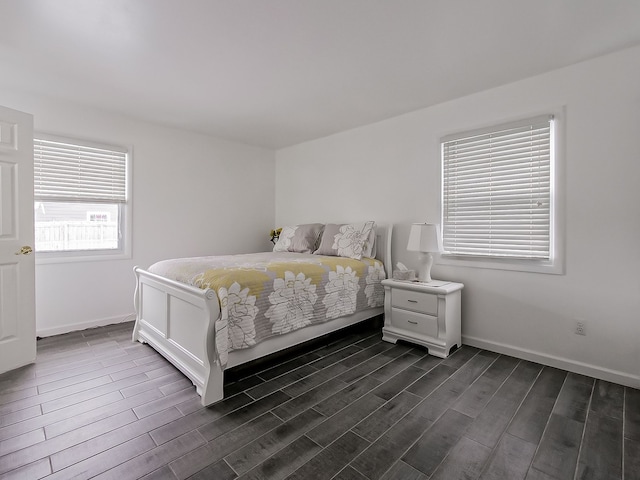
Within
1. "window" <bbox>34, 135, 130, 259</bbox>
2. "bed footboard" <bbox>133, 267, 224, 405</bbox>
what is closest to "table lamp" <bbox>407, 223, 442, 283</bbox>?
"bed footboard" <bbox>133, 267, 224, 405</bbox>

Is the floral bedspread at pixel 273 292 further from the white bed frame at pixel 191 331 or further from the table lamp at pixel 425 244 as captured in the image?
the table lamp at pixel 425 244

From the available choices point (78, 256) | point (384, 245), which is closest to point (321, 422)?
point (384, 245)

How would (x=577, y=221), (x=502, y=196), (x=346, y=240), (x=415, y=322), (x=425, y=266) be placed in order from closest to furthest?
(x=577, y=221), (x=502, y=196), (x=415, y=322), (x=425, y=266), (x=346, y=240)

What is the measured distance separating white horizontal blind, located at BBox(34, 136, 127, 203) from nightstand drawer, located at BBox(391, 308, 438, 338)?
3.36 metres

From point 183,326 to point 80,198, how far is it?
223cm

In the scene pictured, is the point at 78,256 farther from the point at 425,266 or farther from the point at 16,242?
the point at 425,266

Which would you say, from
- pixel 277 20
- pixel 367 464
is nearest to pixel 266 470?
pixel 367 464

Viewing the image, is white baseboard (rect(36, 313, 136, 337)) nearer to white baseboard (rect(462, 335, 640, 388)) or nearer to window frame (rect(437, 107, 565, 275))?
white baseboard (rect(462, 335, 640, 388))

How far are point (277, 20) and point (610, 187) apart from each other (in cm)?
268

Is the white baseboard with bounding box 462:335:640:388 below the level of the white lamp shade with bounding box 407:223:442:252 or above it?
below

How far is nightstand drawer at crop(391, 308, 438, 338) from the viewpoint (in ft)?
9.57

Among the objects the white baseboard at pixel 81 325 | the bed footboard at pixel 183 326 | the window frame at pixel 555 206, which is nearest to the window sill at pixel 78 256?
the white baseboard at pixel 81 325

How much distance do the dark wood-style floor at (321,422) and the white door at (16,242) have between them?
0.84 ft

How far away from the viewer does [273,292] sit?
245cm
